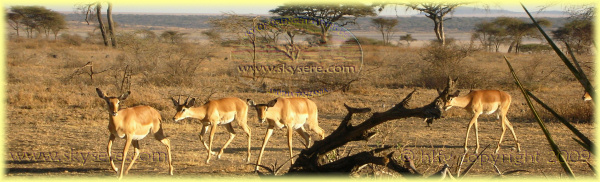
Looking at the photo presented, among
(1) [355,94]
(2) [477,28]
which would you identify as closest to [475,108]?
(1) [355,94]

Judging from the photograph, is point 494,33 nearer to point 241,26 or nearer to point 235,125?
point 241,26

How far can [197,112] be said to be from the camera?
309 inches

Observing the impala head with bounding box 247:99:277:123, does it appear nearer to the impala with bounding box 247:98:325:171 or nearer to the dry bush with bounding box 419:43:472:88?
the impala with bounding box 247:98:325:171

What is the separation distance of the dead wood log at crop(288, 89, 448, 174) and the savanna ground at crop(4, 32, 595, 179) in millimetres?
345

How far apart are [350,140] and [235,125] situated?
7.18m

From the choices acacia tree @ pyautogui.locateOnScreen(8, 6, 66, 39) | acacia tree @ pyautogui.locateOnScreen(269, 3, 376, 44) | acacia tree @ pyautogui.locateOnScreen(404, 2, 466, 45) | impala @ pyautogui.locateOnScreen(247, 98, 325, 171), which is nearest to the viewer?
impala @ pyautogui.locateOnScreen(247, 98, 325, 171)

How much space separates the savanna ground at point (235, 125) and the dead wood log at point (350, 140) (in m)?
0.34

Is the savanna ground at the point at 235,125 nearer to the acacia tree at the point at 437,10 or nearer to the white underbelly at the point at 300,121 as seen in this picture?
the white underbelly at the point at 300,121

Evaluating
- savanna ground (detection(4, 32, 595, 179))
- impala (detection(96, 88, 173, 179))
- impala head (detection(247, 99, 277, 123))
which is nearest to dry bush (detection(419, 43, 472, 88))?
savanna ground (detection(4, 32, 595, 179))

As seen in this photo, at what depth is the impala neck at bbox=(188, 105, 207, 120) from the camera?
7754 mm

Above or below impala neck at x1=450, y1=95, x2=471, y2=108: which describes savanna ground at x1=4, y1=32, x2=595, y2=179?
below

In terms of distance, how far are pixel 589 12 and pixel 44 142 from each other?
508 inches

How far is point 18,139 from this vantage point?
28.4ft

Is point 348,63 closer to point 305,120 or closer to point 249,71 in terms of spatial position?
point 249,71
